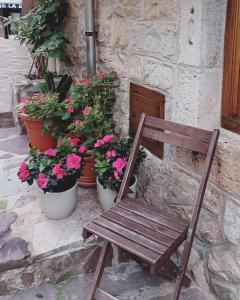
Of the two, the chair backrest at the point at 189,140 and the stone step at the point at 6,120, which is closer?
the chair backrest at the point at 189,140

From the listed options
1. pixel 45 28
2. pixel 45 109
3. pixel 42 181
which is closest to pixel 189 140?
pixel 42 181

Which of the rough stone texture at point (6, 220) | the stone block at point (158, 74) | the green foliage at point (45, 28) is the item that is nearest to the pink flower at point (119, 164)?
the stone block at point (158, 74)

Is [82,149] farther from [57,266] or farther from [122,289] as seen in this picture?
[122,289]

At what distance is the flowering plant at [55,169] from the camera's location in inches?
87.0

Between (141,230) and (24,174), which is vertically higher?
(24,174)

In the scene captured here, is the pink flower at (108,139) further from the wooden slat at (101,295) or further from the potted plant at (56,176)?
the wooden slat at (101,295)

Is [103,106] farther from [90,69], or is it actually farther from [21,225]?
[21,225]

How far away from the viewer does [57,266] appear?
7.03ft

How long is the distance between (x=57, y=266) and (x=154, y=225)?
68cm

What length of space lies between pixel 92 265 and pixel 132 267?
255 mm

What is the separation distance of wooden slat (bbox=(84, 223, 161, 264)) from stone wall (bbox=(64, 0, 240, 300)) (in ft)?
1.62

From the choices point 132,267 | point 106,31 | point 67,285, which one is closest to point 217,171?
point 132,267

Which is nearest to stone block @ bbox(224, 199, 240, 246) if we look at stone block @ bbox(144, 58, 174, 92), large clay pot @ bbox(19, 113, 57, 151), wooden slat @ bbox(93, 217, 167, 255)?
wooden slat @ bbox(93, 217, 167, 255)

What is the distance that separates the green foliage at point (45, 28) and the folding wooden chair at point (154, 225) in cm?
200
